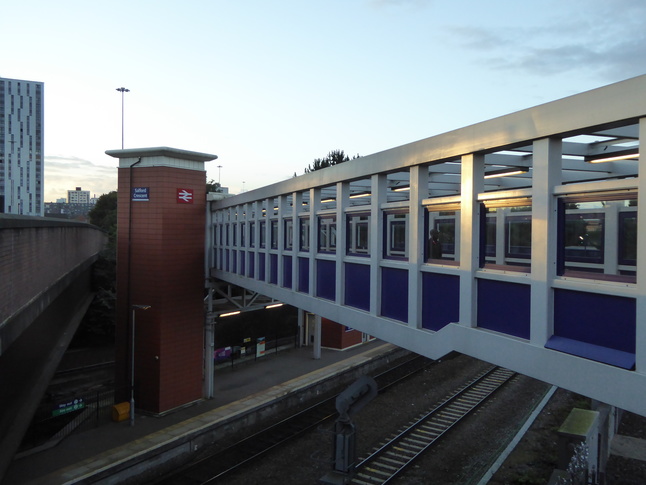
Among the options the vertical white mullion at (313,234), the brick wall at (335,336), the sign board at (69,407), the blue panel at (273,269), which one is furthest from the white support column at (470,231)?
the brick wall at (335,336)

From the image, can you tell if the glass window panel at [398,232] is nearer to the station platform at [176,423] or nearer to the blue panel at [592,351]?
the station platform at [176,423]

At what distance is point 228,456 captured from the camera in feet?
38.3

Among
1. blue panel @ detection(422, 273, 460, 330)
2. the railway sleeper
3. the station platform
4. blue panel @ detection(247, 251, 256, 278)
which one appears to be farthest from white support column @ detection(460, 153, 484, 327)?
the station platform

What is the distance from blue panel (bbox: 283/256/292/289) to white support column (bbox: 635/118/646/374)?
703cm

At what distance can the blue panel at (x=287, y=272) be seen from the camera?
9859mm

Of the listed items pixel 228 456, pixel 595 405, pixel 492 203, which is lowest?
pixel 228 456

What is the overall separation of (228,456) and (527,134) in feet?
34.5

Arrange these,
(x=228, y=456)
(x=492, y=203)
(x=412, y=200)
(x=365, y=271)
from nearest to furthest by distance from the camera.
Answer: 1. (x=492, y=203)
2. (x=412, y=200)
3. (x=365, y=271)
4. (x=228, y=456)

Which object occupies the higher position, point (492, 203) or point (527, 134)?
point (527, 134)

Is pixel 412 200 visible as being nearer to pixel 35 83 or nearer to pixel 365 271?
pixel 365 271

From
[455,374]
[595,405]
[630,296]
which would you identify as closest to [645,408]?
[630,296]

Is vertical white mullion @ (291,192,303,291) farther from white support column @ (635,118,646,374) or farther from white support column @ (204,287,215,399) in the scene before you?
white support column @ (204,287,215,399)

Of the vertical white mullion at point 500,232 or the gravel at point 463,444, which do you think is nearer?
the vertical white mullion at point 500,232

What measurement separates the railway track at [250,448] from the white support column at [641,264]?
9.50 metres
